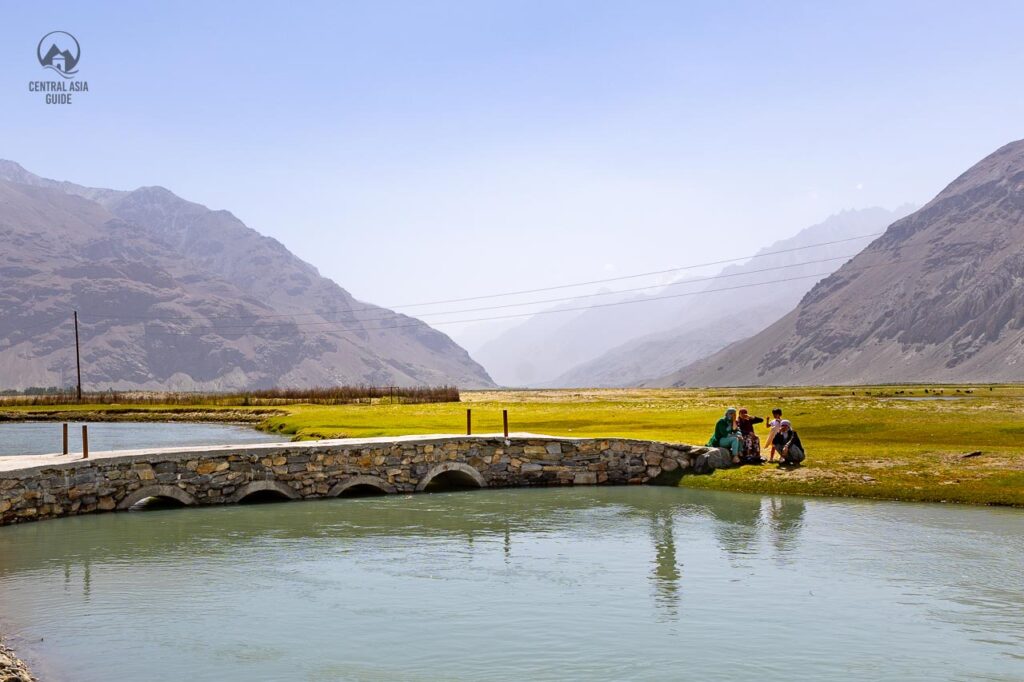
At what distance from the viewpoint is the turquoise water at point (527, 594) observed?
58.2 ft

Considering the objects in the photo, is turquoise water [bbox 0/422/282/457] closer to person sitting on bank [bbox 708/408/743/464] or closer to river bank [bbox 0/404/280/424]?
river bank [bbox 0/404/280/424]

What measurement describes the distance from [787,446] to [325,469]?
21.4 metres

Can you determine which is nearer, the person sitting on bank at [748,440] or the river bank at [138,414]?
the person sitting on bank at [748,440]

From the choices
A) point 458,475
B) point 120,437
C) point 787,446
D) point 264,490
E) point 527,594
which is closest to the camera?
point 527,594

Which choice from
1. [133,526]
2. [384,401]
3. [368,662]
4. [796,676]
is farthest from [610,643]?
[384,401]

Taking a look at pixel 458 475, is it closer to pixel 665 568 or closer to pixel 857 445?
pixel 665 568

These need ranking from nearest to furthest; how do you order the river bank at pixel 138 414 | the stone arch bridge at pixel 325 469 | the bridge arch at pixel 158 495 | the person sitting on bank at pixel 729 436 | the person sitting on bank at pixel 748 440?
the stone arch bridge at pixel 325 469
the bridge arch at pixel 158 495
the person sitting on bank at pixel 748 440
the person sitting on bank at pixel 729 436
the river bank at pixel 138 414

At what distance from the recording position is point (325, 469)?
39844mm

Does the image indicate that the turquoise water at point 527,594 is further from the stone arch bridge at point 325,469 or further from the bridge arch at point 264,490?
the bridge arch at point 264,490

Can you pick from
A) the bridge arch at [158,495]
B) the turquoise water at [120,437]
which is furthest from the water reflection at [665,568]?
the turquoise water at [120,437]

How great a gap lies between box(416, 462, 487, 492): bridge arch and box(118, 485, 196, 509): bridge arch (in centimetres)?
1039

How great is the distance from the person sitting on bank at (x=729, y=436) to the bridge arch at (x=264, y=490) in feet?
65.9

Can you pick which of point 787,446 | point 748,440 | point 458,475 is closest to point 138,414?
point 458,475

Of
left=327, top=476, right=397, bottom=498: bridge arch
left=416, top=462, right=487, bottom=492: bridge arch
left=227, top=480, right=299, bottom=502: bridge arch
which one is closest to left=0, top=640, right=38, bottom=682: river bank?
left=227, top=480, right=299, bottom=502: bridge arch
